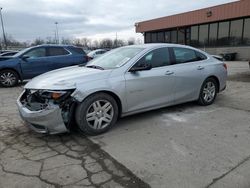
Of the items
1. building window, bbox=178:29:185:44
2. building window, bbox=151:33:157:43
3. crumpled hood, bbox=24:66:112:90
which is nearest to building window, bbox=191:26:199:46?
building window, bbox=178:29:185:44

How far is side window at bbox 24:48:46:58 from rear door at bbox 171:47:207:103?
6.64 metres

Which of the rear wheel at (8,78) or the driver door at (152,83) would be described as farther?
the rear wheel at (8,78)

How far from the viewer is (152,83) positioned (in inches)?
187

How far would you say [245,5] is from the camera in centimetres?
2173

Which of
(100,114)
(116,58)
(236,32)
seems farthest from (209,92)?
(236,32)

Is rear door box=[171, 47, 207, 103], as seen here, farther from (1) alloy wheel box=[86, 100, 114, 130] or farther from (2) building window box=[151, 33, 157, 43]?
(2) building window box=[151, 33, 157, 43]

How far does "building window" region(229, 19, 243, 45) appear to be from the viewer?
22938mm

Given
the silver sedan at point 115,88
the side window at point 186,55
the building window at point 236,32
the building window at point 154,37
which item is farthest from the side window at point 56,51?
the building window at point 154,37

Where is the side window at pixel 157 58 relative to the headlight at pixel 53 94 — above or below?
above

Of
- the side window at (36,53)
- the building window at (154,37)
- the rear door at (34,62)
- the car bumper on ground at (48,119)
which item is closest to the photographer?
the car bumper on ground at (48,119)

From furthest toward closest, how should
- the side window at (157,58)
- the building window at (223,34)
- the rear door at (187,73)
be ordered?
the building window at (223,34) → the rear door at (187,73) → the side window at (157,58)

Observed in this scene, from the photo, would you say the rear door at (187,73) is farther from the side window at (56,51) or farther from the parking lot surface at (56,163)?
the side window at (56,51)

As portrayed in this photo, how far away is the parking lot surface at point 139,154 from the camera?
285cm

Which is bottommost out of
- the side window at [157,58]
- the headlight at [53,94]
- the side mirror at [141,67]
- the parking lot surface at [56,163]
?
the parking lot surface at [56,163]
